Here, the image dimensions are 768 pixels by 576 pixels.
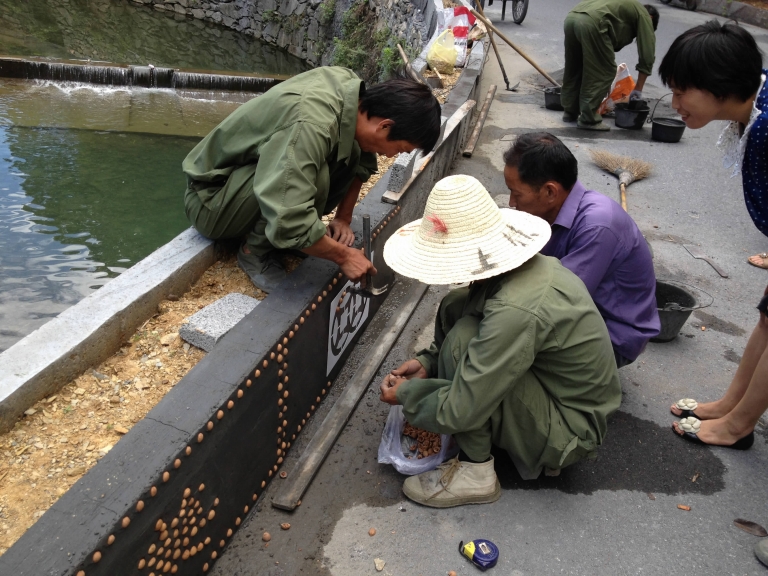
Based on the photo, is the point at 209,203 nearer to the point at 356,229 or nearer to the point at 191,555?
the point at 356,229

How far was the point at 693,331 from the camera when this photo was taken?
3.73m

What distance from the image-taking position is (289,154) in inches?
97.2

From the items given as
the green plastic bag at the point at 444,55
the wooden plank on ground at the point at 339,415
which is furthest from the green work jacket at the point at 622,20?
the wooden plank on ground at the point at 339,415

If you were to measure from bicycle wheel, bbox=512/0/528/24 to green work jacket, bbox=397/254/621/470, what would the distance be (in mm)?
11534

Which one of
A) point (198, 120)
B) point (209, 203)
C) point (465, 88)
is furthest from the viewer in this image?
point (198, 120)

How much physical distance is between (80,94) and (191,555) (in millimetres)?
10017

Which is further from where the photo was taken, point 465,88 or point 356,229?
point 465,88

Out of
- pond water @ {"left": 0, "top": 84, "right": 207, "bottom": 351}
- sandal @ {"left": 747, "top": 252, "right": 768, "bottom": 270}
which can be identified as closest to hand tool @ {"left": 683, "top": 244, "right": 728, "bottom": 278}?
sandal @ {"left": 747, "top": 252, "right": 768, "bottom": 270}

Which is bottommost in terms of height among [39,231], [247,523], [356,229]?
[39,231]

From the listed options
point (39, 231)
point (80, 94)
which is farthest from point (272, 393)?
point (80, 94)

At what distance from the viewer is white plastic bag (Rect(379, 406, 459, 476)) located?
257 centimetres

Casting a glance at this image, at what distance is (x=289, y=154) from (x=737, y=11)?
1470 centimetres

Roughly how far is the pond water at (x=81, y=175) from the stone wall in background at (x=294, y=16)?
2.95 meters

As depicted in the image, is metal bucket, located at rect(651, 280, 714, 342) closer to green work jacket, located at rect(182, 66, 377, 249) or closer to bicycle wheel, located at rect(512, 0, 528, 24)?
green work jacket, located at rect(182, 66, 377, 249)
